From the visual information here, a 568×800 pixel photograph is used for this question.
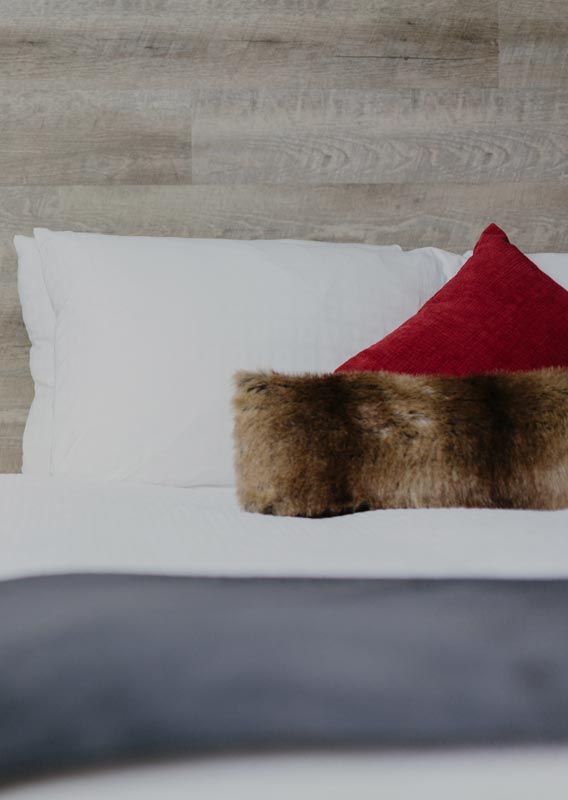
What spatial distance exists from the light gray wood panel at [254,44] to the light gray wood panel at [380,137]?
0.15 ft

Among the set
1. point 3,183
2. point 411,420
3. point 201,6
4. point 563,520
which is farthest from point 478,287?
point 3,183

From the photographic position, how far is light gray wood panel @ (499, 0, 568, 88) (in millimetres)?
1897

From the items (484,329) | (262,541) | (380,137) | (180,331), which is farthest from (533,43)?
(262,541)

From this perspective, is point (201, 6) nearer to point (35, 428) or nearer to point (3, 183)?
point (3, 183)

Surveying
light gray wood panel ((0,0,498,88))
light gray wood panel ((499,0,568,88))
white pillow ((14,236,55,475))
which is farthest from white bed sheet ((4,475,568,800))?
light gray wood panel ((499,0,568,88))

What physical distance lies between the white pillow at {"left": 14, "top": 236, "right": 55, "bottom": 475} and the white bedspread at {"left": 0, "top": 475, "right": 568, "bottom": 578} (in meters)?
0.41

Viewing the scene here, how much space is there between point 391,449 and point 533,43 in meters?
1.34

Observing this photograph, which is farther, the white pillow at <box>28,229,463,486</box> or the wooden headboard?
the wooden headboard

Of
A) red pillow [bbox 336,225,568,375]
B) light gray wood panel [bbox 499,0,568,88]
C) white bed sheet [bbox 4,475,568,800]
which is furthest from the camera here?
light gray wood panel [bbox 499,0,568,88]

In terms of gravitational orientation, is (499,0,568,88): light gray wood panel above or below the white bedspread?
above

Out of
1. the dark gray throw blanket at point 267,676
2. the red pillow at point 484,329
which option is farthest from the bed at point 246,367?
the red pillow at point 484,329

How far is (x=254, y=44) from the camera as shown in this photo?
1.83 meters

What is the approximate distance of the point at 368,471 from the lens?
1.04 meters

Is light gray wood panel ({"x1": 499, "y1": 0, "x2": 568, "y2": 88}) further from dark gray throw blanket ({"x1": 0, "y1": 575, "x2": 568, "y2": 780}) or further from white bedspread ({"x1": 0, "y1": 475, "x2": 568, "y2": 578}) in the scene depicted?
dark gray throw blanket ({"x1": 0, "y1": 575, "x2": 568, "y2": 780})
